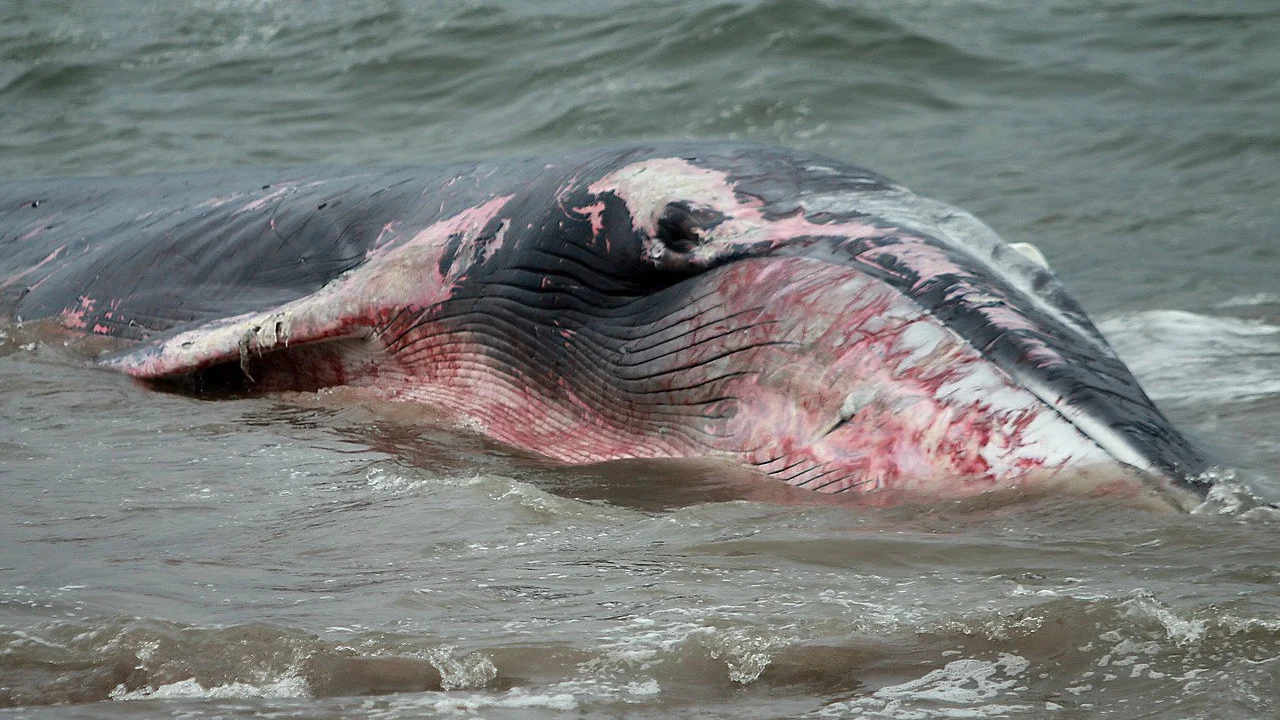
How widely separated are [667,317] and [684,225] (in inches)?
10.1

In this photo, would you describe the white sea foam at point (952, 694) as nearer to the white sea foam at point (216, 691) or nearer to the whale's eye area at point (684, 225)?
the white sea foam at point (216, 691)

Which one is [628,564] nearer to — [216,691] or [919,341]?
[216,691]

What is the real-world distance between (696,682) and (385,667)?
514 millimetres

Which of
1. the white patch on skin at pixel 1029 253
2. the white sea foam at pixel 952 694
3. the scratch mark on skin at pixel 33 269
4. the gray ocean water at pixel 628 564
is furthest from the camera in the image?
the scratch mark on skin at pixel 33 269

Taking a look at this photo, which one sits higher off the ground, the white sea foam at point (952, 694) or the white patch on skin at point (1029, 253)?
the white patch on skin at point (1029, 253)

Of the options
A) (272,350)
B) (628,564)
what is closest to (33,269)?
(272,350)

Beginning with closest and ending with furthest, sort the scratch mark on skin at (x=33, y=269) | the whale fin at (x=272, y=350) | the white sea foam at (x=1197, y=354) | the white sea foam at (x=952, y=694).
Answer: the white sea foam at (x=952, y=694), the whale fin at (x=272, y=350), the white sea foam at (x=1197, y=354), the scratch mark on skin at (x=33, y=269)

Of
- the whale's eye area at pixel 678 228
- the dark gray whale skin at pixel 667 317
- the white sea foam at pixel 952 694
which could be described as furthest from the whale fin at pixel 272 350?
the white sea foam at pixel 952 694

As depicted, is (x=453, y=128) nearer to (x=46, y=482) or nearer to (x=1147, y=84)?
(x=1147, y=84)

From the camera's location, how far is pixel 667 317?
3.86 m

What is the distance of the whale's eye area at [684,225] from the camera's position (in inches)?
152

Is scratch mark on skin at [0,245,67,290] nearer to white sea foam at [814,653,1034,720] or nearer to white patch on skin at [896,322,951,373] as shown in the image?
white patch on skin at [896,322,951,373]

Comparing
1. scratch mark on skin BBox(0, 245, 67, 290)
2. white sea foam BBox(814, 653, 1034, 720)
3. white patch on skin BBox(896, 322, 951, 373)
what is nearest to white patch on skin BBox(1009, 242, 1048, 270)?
white patch on skin BBox(896, 322, 951, 373)

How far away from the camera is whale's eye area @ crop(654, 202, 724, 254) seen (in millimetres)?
3871
